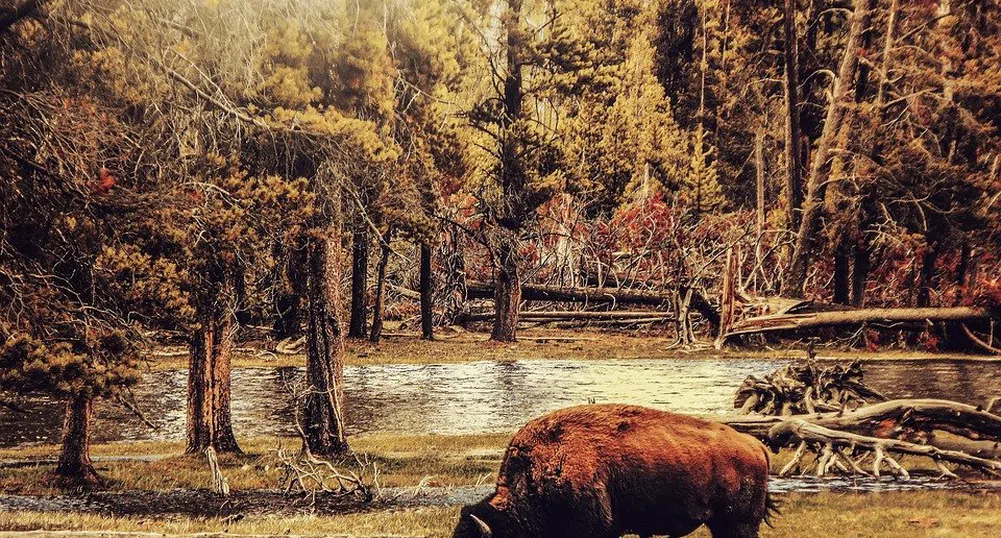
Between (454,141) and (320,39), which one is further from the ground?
(320,39)

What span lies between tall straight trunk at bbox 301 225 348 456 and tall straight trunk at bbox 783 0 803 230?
13.3ft

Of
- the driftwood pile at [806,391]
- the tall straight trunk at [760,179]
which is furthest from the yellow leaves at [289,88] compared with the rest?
the driftwood pile at [806,391]

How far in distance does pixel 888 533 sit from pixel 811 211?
10.5ft

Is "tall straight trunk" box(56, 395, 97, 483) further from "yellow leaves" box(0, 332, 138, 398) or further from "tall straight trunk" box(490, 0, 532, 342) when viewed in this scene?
"tall straight trunk" box(490, 0, 532, 342)

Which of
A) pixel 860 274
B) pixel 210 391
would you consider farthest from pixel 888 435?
pixel 210 391

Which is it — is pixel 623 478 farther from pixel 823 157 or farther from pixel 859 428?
pixel 823 157

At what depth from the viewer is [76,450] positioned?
29.4 feet

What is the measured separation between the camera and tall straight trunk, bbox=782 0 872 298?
9.60 metres

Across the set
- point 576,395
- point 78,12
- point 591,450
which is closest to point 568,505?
point 591,450

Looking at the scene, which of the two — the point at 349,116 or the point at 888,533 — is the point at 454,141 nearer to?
the point at 349,116

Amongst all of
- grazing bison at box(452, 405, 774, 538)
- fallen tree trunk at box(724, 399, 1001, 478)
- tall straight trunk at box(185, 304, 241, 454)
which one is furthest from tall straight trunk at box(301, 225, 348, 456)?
grazing bison at box(452, 405, 774, 538)

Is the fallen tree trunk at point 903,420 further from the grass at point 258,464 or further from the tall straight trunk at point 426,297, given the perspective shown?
the tall straight trunk at point 426,297

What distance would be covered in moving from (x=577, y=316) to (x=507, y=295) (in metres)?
0.70

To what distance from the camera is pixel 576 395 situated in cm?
963
